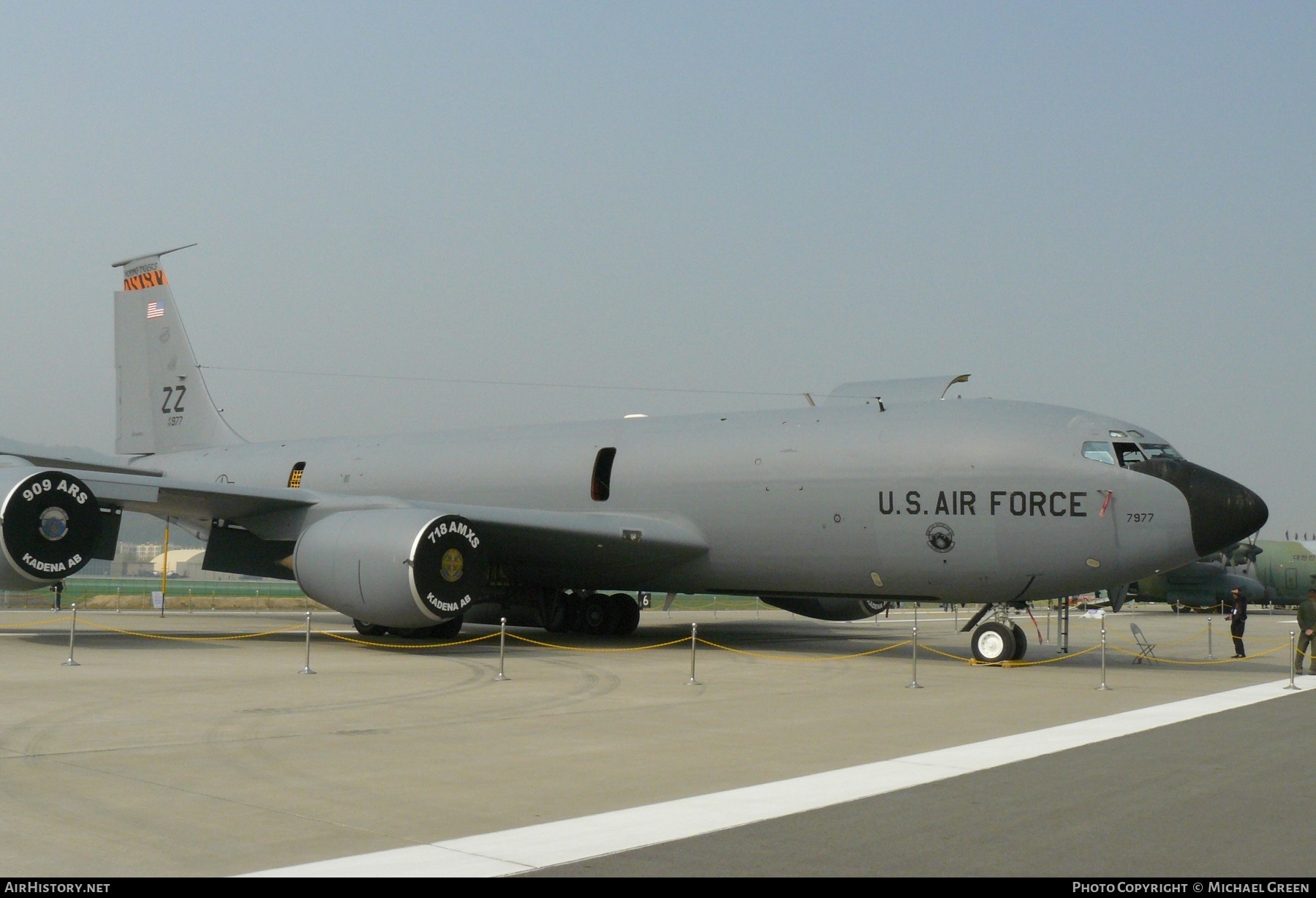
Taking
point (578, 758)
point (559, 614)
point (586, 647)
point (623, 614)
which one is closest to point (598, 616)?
point (623, 614)

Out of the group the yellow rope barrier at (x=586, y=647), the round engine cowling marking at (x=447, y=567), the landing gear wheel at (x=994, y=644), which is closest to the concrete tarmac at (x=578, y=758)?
the landing gear wheel at (x=994, y=644)

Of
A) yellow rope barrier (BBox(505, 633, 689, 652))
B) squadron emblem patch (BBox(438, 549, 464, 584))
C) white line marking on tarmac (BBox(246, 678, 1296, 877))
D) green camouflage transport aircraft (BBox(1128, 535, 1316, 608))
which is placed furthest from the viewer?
green camouflage transport aircraft (BBox(1128, 535, 1316, 608))

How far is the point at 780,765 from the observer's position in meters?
9.67

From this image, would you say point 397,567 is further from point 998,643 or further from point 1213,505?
point 1213,505

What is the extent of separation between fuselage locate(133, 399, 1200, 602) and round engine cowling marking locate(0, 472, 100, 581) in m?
7.03

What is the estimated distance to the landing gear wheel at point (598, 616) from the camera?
26453 mm

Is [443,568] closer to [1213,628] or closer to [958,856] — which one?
[958,856]

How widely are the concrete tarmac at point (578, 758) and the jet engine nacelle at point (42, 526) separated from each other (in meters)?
1.79

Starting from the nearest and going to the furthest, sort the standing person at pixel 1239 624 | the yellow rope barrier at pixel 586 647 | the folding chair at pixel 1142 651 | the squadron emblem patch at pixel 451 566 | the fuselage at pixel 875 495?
1. the fuselage at pixel 875 495
2. the squadron emblem patch at pixel 451 566
3. the yellow rope barrier at pixel 586 647
4. the folding chair at pixel 1142 651
5. the standing person at pixel 1239 624

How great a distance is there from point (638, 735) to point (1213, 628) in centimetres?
3166

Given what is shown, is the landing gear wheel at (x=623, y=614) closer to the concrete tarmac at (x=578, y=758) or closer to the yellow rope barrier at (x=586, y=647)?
the yellow rope barrier at (x=586, y=647)

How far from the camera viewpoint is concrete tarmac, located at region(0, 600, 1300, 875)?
6711mm

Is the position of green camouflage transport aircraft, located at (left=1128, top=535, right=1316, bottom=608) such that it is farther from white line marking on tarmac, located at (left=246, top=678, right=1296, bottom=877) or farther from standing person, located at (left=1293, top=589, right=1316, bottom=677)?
white line marking on tarmac, located at (left=246, top=678, right=1296, bottom=877)

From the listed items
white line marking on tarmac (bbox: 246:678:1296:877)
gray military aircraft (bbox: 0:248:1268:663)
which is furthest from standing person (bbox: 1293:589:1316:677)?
white line marking on tarmac (bbox: 246:678:1296:877)
